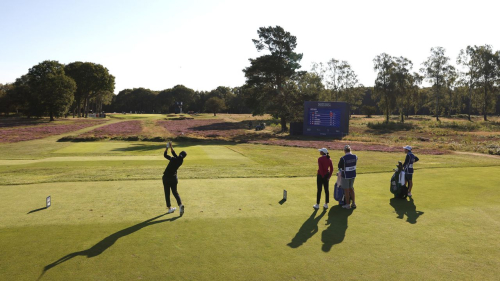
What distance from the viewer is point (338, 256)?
25.7 ft

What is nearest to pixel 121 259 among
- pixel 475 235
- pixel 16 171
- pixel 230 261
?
pixel 230 261

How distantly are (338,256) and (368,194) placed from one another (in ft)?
23.2

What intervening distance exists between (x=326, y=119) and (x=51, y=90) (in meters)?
67.2

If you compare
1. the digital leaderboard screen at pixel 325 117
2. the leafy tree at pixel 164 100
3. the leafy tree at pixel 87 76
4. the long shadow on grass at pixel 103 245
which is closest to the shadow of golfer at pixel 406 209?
the long shadow on grass at pixel 103 245

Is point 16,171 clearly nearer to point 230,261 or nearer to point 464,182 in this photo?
point 230,261

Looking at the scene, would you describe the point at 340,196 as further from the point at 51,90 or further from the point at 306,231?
the point at 51,90

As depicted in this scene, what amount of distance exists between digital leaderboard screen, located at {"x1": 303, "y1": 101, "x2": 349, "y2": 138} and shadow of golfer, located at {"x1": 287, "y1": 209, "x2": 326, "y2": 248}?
4564 cm

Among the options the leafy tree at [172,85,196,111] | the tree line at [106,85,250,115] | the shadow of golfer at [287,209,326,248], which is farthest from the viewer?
the tree line at [106,85,250,115]

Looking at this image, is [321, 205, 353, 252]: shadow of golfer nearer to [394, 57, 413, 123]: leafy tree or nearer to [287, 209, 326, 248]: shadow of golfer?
[287, 209, 326, 248]: shadow of golfer

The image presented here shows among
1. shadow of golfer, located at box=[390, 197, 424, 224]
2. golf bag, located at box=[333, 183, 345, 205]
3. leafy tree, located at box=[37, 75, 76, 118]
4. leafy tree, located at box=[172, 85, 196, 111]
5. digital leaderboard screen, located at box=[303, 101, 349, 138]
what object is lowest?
shadow of golfer, located at box=[390, 197, 424, 224]

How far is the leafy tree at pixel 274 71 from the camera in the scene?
65.6 meters

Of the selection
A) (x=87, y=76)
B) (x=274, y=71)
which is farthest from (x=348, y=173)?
(x=87, y=76)

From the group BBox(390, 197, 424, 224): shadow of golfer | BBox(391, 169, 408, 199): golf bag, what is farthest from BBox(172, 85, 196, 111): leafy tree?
BBox(390, 197, 424, 224): shadow of golfer

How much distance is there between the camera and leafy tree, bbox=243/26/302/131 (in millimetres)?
65625
